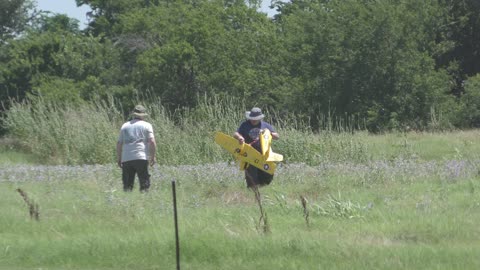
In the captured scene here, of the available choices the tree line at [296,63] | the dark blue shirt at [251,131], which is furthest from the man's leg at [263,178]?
the tree line at [296,63]

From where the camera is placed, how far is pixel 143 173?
45.8ft

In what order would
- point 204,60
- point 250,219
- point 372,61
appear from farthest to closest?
1. point 204,60
2. point 372,61
3. point 250,219

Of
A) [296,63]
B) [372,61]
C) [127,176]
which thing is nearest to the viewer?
[127,176]

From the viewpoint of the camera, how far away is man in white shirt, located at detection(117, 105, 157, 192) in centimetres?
1391

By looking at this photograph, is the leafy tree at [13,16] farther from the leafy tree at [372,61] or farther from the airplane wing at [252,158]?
→ the airplane wing at [252,158]

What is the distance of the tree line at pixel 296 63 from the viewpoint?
118ft

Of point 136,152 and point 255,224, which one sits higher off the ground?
point 136,152

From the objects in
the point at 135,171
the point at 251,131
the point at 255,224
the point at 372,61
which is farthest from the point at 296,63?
the point at 255,224

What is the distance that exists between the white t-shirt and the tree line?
18.1 metres

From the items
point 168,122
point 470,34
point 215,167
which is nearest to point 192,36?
point 470,34

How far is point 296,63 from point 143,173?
2610cm

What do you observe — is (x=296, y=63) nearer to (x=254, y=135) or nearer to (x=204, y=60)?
(x=204, y=60)

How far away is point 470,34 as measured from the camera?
40156 millimetres

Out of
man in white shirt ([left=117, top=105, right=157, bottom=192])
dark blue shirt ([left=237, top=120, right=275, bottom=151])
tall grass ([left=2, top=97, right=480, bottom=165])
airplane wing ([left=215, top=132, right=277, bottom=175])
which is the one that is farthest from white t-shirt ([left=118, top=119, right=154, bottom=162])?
tall grass ([left=2, top=97, right=480, bottom=165])
